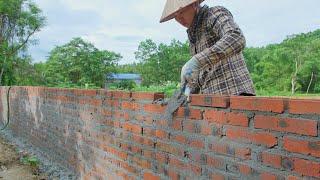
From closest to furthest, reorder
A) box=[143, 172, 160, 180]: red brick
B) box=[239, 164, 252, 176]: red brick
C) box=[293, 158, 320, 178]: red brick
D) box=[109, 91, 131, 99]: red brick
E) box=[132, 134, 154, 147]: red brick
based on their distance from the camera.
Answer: box=[293, 158, 320, 178]: red brick < box=[239, 164, 252, 176]: red brick < box=[143, 172, 160, 180]: red brick < box=[132, 134, 154, 147]: red brick < box=[109, 91, 131, 99]: red brick

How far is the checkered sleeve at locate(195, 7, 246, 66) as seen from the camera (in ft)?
9.39

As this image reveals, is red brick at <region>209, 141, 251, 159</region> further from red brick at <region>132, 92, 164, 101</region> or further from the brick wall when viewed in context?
red brick at <region>132, 92, 164, 101</region>

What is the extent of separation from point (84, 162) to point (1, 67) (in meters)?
25.9

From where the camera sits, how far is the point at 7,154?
9781 millimetres

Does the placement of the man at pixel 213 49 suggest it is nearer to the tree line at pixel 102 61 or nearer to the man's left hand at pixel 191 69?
the man's left hand at pixel 191 69

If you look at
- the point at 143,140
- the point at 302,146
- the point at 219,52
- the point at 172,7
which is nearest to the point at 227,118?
the point at 219,52

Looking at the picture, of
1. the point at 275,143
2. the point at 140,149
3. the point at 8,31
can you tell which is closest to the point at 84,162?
the point at 140,149

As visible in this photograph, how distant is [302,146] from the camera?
2.16 m

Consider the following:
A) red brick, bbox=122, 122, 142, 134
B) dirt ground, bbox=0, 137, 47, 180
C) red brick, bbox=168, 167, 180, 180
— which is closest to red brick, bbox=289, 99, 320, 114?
red brick, bbox=168, 167, 180, 180

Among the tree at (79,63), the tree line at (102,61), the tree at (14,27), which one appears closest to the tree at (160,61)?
the tree line at (102,61)

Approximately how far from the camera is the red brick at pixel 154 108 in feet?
11.9

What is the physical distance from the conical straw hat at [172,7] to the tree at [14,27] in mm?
28922

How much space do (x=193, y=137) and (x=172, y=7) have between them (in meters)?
0.91

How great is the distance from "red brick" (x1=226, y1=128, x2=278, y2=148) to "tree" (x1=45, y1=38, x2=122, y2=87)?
3163 centimetres
